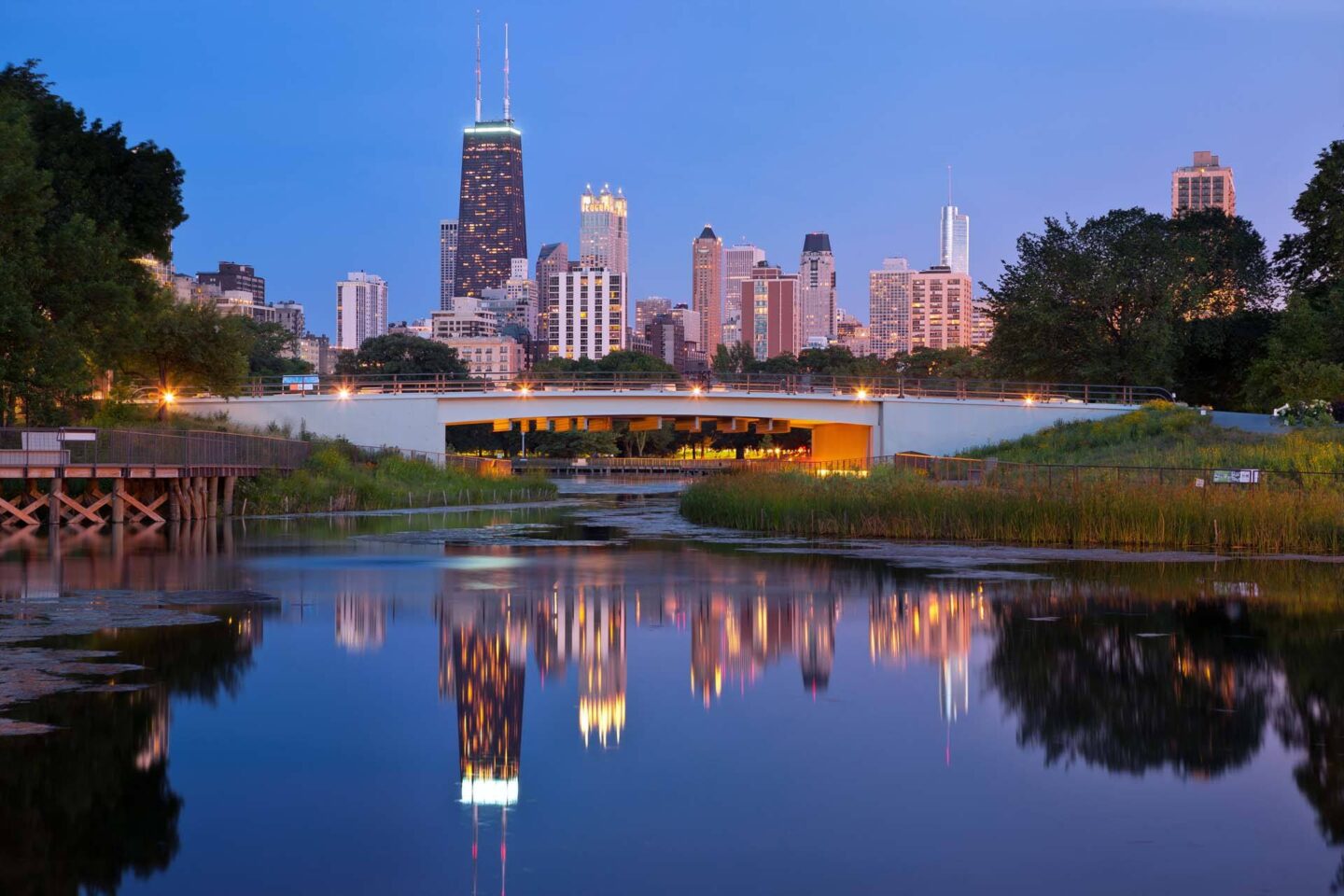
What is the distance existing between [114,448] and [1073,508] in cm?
2849

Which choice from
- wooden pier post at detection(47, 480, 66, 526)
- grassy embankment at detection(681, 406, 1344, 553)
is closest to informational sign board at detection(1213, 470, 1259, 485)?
grassy embankment at detection(681, 406, 1344, 553)

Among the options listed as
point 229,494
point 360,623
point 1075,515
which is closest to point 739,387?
point 229,494

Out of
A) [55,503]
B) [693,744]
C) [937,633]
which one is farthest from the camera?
[55,503]

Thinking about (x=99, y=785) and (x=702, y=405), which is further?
(x=702, y=405)

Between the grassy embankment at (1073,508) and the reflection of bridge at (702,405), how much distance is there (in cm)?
2919

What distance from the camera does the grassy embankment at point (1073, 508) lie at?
3419 cm

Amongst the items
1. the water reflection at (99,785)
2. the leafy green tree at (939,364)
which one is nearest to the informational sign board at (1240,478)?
the water reflection at (99,785)

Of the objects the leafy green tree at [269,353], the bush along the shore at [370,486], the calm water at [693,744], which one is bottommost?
the calm water at [693,744]

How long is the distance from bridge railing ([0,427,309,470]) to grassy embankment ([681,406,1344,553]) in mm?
16800

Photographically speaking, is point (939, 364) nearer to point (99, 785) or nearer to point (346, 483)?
point (346, 483)

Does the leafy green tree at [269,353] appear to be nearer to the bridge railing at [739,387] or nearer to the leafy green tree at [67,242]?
the bridge railing at [739,387]

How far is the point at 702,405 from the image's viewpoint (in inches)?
3278

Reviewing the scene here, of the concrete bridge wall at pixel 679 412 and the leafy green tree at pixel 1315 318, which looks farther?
the concrete bridge wall at pixel 679 412

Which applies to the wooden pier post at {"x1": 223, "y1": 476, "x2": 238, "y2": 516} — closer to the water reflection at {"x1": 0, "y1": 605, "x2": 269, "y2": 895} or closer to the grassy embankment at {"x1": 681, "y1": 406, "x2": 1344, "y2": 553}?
the grassy embankment at {"x1": 681, "y1": 406, "x2": 1344, "y2": 553}
